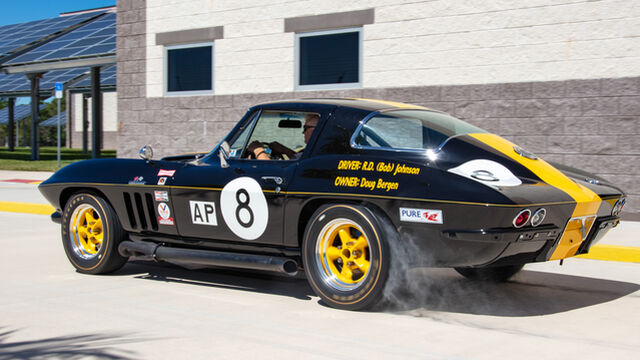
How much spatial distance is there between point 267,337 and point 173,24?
1123cm

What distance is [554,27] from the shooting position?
34.0 ft

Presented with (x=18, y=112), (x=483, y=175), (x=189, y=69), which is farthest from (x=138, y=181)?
(x=18, y=112)

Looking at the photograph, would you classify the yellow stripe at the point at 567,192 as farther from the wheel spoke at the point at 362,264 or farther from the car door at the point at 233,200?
the car door at the point at 233,200

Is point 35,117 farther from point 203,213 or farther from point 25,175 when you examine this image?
point 203,213

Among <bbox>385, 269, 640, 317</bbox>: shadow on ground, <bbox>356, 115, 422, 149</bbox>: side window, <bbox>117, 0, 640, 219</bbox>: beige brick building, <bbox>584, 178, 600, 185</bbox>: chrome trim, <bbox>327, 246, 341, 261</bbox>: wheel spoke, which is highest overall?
<bbox>117, 0, 640, 219</bbox>: beige brick building

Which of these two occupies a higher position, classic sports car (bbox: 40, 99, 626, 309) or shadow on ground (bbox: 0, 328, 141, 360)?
classic sports car (bbox: 40, 99, 626, 309)

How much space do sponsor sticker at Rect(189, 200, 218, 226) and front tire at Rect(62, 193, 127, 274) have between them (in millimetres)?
899

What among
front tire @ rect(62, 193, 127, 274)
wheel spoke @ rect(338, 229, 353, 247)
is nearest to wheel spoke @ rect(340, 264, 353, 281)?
wheel spoke @ rect(338, 229, 353, 247)

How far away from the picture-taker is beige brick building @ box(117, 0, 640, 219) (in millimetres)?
10055

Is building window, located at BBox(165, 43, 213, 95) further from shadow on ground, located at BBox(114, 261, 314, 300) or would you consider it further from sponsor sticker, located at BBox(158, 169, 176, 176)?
sponsor sticker, located at BBox(158, 169, 176, 176)

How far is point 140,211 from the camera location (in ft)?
19.7

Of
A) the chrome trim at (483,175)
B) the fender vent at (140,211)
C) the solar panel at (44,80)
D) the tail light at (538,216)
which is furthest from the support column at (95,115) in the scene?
Result: the tail light at (538,216)

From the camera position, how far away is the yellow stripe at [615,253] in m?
7.21

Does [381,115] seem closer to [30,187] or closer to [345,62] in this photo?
[345,62]
